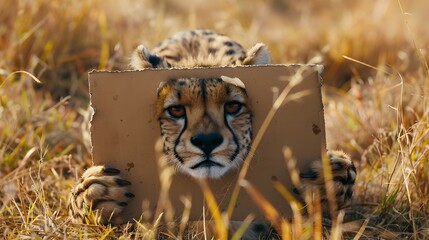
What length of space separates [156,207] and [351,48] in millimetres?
3430

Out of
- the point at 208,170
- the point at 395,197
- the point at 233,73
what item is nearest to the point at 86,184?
the point at 208,170

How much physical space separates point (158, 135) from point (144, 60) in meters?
0.45

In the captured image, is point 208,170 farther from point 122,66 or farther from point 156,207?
point 122,66

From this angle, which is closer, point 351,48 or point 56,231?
point 56,231

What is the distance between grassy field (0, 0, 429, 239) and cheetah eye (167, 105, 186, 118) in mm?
422

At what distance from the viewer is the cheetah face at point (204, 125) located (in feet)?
9.25

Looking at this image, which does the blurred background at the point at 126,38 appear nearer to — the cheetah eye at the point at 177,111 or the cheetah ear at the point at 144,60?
the cheetah ear at the point at 144,60

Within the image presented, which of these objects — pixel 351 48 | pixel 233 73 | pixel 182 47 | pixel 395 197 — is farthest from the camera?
pixel 351 48

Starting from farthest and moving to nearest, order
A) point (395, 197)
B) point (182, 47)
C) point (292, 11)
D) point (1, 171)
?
point (292, 11), point (182, 47), point (1, 171), point (395, 197)

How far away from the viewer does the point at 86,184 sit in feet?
9.61

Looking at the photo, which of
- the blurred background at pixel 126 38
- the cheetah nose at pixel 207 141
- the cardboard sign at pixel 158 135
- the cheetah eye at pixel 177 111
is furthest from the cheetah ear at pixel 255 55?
the blurred background at pixel 126 38

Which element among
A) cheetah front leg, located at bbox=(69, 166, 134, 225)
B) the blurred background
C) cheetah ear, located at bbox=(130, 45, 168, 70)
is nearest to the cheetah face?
cheetah front leg, located at bbox=(69, 166, 134, 225)

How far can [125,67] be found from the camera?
5.13 metres

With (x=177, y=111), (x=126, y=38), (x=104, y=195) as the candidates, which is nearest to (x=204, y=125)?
(x=177, y=111)
